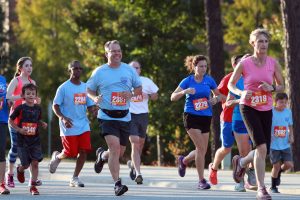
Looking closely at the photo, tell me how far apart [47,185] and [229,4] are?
126 feet

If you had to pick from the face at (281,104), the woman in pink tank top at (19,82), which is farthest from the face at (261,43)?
the woman in pink tank top at (19,82)

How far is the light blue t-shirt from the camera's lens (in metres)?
18.4

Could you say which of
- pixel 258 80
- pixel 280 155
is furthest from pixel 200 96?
pixel 258 80

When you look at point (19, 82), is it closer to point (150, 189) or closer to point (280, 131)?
point (150, 189)

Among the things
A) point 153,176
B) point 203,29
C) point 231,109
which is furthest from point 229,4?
point 231,109

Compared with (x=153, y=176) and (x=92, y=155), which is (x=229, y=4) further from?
(x=153, y=176)

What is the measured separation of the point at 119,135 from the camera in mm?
16094

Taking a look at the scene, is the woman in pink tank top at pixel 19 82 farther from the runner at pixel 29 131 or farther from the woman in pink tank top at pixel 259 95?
the woman in pink tank top at pixel 259 95

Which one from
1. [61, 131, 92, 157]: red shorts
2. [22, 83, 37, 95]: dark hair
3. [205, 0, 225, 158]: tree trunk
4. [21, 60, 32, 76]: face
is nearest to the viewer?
[22, 83, 37, 95]: dark hair

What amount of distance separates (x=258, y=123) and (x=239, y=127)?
2706 mm

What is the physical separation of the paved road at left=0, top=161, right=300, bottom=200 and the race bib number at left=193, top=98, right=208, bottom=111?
126 centimetres

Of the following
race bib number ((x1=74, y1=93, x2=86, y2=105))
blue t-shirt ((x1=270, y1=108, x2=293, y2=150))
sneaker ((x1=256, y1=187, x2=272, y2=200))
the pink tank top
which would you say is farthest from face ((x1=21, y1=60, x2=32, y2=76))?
sneaker ((x1=256, y1=187, x2=272, y2=200))

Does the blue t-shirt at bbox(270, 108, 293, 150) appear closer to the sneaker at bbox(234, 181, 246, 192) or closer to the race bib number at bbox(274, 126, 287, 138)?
the race bib number at bbox(274, 126, 287, 138)

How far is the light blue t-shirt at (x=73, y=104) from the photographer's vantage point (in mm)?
18375
